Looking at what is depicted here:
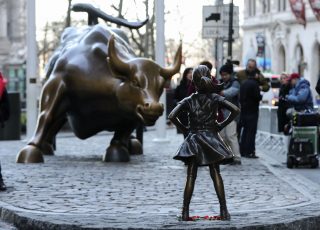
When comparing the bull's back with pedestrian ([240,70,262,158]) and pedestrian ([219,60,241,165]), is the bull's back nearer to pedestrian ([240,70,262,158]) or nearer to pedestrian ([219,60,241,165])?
pedestrian ([219,60,241,165])

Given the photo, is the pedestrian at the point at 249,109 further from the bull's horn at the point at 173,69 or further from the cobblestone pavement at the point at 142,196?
the bull's horn at the point at 173,69

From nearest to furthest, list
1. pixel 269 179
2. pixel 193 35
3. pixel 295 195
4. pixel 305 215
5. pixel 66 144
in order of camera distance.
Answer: pixel 305 215 → pixel 295 195 → pixel 269 179 → pixel 66 144 → pixel 193 35

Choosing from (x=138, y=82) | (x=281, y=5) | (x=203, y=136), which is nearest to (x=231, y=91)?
(x=138, y=82)

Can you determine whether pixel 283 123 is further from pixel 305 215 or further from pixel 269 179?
pixel 305 215

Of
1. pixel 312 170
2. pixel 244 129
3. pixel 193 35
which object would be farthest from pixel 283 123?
pixel 193 35

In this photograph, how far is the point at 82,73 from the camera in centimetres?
1889

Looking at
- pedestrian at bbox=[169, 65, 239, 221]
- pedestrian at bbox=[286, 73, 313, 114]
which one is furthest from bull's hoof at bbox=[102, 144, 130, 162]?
pedestrian at bbox=[169, 65, 239, 221]

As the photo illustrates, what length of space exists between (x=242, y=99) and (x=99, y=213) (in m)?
9.96

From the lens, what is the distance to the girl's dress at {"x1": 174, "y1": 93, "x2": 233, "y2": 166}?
10.0 metres

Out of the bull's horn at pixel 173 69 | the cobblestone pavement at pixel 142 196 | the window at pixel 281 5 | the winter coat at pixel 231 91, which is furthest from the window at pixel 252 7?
the bull's horn at pixel 173 69

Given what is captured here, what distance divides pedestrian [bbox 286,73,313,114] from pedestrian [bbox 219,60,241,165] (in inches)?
44.4

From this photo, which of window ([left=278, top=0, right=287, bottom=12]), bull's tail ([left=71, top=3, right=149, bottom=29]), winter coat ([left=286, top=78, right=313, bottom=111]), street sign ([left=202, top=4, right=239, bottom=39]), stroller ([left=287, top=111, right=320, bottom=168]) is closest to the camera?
stroller ([left=287, top=111, right=320, bottom=168])

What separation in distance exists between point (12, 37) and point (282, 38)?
25.1 metres

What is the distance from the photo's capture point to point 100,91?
18.7 metres
